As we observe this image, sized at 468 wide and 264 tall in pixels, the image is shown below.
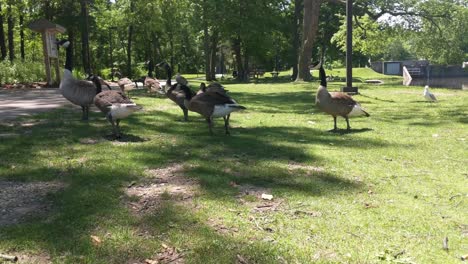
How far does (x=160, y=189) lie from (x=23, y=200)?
1546mm

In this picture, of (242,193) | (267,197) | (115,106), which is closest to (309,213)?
(267,197)

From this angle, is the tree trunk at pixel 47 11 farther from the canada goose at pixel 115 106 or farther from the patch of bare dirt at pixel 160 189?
the patch of bare dirt at pixel 160 189

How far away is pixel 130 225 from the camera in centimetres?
417

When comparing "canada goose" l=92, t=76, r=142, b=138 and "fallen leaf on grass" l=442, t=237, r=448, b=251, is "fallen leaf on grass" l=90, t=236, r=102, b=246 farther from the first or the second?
"canada goose" l=92, t=76, r=142, b=138

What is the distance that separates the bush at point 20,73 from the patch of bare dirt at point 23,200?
20126 millimetres

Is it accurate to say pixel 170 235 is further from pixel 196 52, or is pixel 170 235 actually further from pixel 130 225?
pixel 196 52

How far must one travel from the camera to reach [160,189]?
17.4 feet

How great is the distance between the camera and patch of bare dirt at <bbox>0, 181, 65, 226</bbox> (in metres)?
4.41

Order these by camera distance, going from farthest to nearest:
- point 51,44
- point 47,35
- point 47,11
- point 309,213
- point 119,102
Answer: point 47,11, point 51,44, point 47,35, point 119,102, point 309,213

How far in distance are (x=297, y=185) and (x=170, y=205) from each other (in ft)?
5.78

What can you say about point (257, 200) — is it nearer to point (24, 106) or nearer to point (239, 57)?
point (24, 106)

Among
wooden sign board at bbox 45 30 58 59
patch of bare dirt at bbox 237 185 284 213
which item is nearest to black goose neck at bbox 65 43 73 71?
patch of bare dirt at bbox 237 185 284 213

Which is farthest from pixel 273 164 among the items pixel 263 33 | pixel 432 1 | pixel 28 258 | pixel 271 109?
pixel 263 33

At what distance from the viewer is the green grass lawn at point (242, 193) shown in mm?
3771
